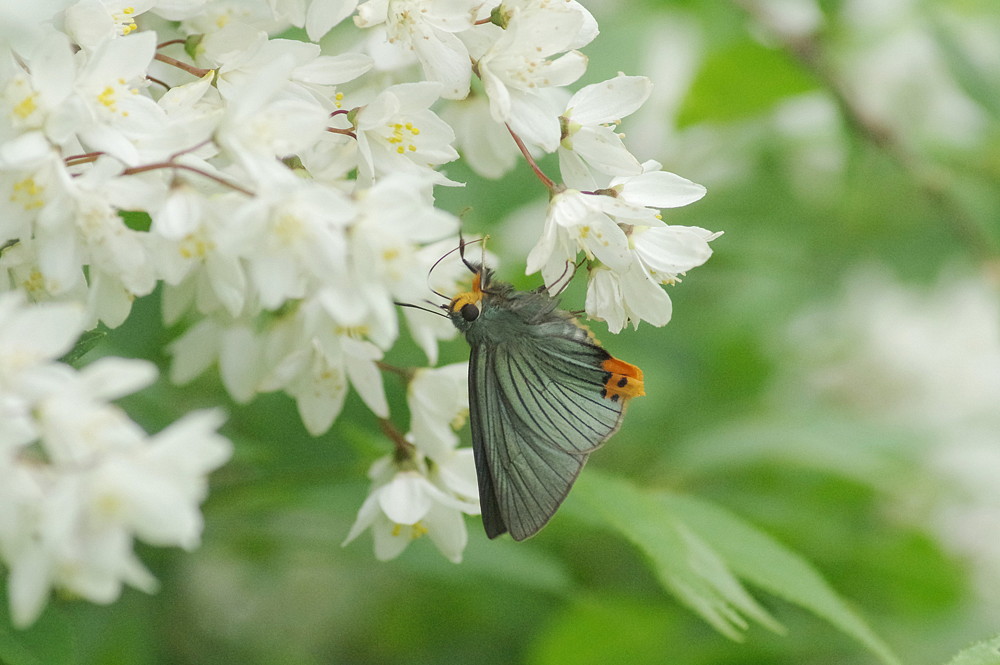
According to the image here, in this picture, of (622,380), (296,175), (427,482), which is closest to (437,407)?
(427,482)

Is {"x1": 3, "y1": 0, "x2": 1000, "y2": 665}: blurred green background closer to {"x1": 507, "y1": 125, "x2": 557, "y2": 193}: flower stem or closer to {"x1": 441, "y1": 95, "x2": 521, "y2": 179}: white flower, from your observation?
{"x1": 441, "y1": 95, "x2": 521, "y2": 179}: white flower

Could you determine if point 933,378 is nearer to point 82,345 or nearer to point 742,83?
point 742,83

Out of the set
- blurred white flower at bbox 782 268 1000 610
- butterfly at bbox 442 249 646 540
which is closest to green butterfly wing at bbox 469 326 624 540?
butterfly at bbox 442 249 646 540

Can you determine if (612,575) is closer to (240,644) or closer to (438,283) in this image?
(240,644)

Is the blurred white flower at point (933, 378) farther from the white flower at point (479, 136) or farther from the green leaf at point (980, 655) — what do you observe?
the green leaf at point (980, 655)

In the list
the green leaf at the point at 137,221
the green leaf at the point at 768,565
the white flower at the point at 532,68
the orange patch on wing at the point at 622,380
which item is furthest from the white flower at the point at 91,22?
the green leaf at the point at 768,565

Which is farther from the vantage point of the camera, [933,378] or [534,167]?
[933,378]
